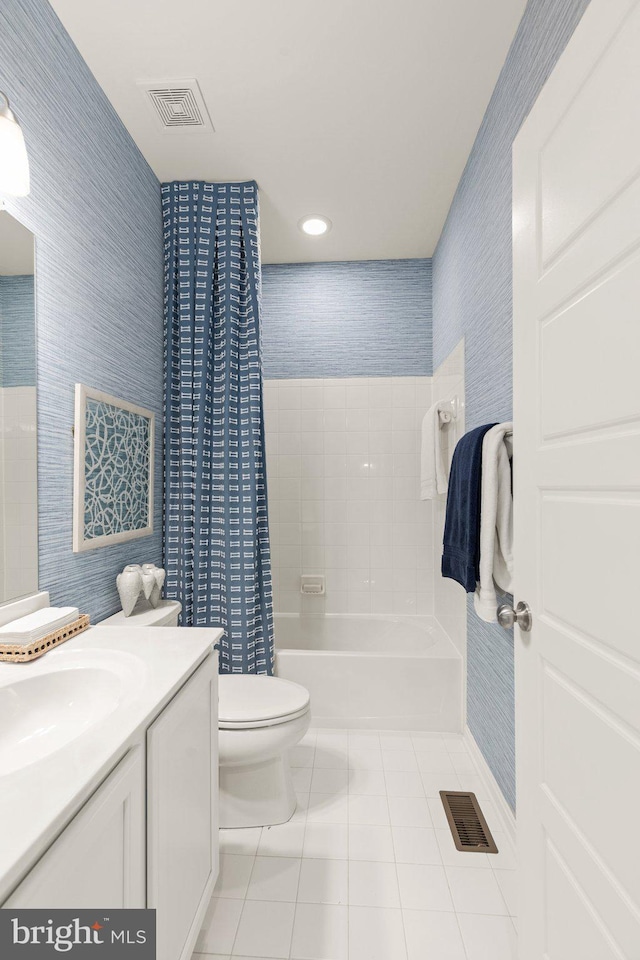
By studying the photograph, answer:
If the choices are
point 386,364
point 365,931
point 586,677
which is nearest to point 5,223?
point 586,677

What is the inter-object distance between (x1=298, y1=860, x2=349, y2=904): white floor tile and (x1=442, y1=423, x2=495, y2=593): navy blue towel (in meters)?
0.94

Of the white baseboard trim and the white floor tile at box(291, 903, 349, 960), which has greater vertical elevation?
the white baseboard trim

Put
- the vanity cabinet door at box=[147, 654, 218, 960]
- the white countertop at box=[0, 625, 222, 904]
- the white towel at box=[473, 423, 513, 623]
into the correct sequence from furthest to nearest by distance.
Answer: the white towel at box=[473, 423, 513, 623]
the vanity cabinet door at box=[147, 654, 218, 960]
the white countertop at box=[0, 625, 222, 904]

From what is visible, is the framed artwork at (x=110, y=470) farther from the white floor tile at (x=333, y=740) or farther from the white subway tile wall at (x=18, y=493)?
the white floor tile at (x=333, y=740)

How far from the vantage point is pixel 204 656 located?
4.13 feet

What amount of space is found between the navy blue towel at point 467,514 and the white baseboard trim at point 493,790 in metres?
0.76

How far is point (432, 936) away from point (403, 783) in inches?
27.9

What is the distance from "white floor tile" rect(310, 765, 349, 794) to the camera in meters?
2.00

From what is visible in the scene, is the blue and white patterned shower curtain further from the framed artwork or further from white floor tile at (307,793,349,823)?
white floor tile at (307,793,349,823)

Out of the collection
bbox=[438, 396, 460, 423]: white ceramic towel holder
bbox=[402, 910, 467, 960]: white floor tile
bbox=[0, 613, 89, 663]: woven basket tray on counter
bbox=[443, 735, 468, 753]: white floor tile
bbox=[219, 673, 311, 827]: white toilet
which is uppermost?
bbox=[438, 396, 460, 423]: white ceramic towel holder

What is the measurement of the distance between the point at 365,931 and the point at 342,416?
2.49 m

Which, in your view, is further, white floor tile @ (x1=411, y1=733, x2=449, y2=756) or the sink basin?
white floor tile @ (x1=411, y1=733, x2=449, y2=756)

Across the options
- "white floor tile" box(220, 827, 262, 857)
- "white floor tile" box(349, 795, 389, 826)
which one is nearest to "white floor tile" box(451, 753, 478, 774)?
"white floor tile" box(349, 795, 389, 826)

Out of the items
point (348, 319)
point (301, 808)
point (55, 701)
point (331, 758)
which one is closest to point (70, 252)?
point (55, 701)
